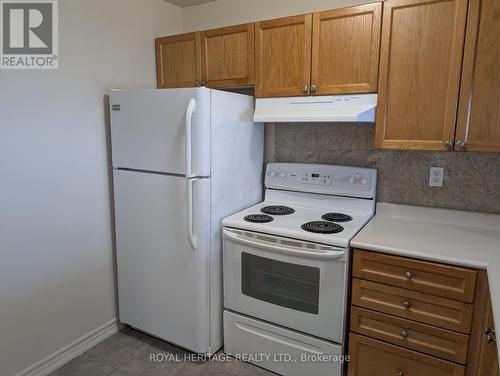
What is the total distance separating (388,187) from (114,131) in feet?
5.82

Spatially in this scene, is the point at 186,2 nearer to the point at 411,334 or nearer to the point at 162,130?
the point at 162,130

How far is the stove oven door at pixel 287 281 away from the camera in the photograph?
179 cm

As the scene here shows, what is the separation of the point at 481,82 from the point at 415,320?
116 cm

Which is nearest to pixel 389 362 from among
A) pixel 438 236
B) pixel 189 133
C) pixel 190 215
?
pixel 438 236

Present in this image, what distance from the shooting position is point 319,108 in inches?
79.7

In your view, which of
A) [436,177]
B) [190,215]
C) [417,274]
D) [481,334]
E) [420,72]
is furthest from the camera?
[436,177]

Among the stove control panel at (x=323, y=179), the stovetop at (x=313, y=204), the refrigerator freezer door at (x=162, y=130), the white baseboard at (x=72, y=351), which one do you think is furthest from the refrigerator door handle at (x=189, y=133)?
the white baseboard at (x=72, y=351)

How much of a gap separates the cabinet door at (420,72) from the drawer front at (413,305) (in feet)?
2.42

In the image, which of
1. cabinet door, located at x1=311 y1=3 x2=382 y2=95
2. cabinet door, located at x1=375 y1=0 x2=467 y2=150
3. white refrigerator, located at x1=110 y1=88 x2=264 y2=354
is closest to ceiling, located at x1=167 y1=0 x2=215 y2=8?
white refrigerator, located at x1=110 y1=88 x2=264 y2=354

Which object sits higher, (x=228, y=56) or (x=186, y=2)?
(x=186, y=2)

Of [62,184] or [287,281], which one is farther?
[62,184]

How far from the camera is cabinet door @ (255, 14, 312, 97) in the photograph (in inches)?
80.2

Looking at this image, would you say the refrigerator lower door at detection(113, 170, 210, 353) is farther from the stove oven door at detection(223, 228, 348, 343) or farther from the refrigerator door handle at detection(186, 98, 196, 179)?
the stove oven door at detection(223, 228, 348, 343)

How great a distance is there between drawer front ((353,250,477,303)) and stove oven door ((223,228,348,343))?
11 cm
